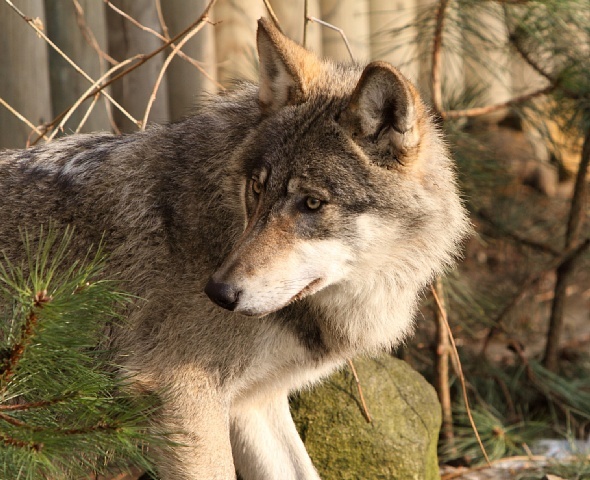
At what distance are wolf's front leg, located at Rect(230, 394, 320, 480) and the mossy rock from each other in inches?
14.3

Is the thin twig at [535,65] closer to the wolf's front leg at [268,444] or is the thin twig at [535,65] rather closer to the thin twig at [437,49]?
the thin twig at [437,49]

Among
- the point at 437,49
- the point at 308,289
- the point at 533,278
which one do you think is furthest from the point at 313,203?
the point at 533,278

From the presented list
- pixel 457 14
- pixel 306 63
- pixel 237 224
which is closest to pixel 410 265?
pixel 237 224

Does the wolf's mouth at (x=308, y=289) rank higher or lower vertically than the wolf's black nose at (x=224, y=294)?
lower

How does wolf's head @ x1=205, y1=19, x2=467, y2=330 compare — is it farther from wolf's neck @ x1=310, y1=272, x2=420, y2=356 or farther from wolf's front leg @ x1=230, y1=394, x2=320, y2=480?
wolf's front leg @ x1=230, y1=394, x2=320, y2=480

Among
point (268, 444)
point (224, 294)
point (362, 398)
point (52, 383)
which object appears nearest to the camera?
point (52, 383)

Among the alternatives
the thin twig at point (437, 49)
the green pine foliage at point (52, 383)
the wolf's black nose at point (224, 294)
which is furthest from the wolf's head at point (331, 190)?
the thin twig at point (437, 49)

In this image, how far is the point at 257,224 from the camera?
3324 mm

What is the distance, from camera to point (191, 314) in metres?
3.57

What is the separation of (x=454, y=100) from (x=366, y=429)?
2642 mm

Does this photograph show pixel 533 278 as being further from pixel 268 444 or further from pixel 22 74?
pixel 22 74

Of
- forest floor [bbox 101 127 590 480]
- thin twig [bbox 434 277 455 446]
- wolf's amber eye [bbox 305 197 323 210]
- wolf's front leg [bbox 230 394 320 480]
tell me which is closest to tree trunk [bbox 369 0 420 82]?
forest floor [bbox 101 127 590 480]

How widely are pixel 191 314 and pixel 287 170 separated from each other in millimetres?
760

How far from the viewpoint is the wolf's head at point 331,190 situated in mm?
3199
